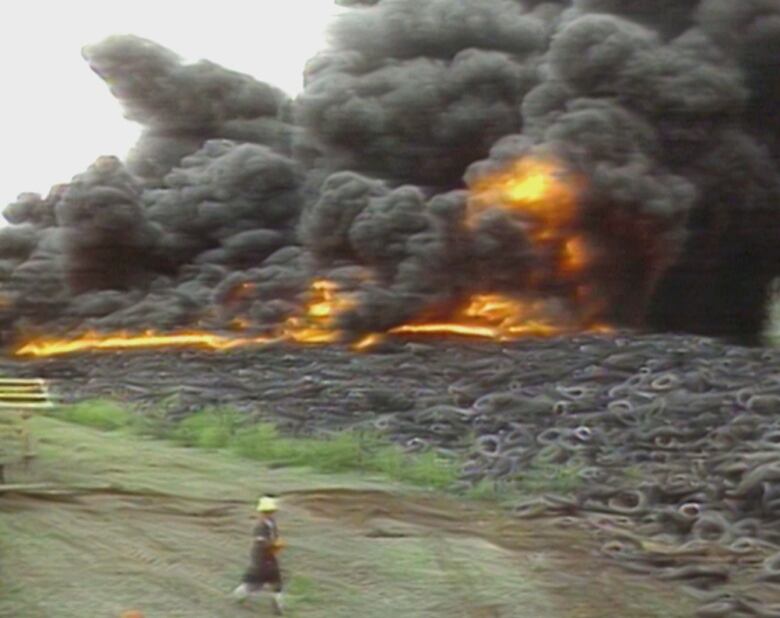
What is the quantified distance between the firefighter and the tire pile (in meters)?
0.57

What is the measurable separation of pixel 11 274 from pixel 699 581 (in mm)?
2920

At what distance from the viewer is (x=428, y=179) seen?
5.55 m

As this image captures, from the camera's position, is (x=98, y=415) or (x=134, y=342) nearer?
(x=98, y=415)

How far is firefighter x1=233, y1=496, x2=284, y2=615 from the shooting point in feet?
13.6

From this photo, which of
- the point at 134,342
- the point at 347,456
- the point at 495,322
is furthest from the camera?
the point at 495,322

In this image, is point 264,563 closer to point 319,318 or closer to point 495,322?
point 319,318

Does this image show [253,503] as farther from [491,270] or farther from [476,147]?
[476,147]

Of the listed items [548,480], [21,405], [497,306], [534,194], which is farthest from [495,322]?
[21,405]

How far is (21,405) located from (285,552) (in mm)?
1178

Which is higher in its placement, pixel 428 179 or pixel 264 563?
pixel 428 179

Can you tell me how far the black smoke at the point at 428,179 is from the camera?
5270 mm

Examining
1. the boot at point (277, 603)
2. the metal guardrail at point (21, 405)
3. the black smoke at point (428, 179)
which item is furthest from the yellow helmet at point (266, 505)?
the black smoke at point (428, 179)

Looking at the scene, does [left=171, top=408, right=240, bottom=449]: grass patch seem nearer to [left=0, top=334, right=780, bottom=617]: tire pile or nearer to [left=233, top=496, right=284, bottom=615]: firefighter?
[left=0, top=334, right=780, bottom=617]: tire pile

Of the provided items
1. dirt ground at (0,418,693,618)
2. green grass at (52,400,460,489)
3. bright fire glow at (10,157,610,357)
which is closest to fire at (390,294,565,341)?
bright fire glow at (10,157,610,357)
